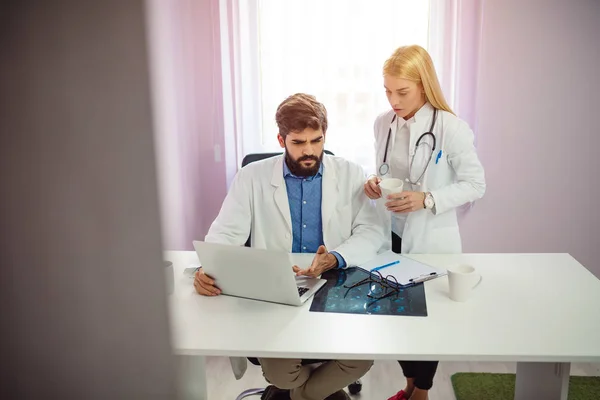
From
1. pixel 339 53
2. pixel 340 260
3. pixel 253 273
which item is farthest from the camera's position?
pixel 339 53

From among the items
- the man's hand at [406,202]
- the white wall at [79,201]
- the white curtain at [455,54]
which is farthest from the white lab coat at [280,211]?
the white wall at [79,201]

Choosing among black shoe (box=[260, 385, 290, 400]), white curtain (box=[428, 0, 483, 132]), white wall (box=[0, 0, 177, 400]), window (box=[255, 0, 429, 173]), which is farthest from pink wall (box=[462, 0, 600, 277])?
white wall (box=[0, 0, 177, 400])

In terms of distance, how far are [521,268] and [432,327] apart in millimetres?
580

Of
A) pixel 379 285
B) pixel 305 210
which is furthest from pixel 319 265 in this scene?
pixel 305 210

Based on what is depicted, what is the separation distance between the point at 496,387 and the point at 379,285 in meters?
1.17

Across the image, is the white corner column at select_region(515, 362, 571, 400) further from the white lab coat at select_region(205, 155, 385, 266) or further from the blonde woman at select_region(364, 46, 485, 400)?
the white lab coat at select_region(205, 155, 385, 266)

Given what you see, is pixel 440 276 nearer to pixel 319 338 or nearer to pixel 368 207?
pixel 368 207

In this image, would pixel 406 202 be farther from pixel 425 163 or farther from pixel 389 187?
pixel 425 163

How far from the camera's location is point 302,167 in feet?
6.43

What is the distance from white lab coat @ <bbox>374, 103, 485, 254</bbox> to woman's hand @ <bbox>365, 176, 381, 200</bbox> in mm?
82

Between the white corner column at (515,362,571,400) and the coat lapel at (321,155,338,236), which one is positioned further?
the coat lapel at (321,155,338,236)

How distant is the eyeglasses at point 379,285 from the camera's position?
1.62 m

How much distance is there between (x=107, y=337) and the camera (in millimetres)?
229

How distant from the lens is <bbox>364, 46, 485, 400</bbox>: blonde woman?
1.97 m
